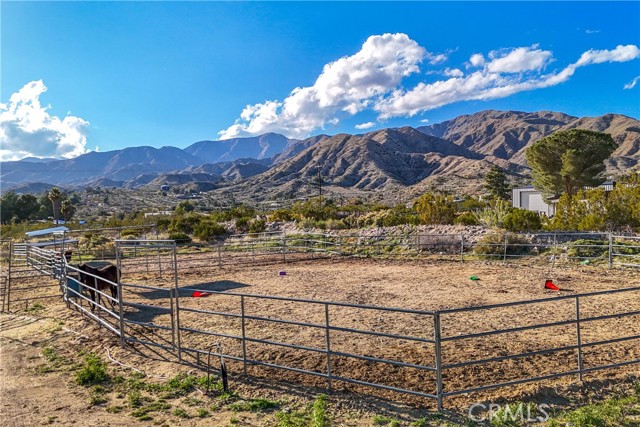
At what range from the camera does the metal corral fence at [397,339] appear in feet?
17.6

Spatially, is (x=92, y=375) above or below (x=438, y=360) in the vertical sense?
below

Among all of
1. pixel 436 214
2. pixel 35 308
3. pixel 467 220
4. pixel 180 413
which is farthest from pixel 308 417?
pixel 436 214

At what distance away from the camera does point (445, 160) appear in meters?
163

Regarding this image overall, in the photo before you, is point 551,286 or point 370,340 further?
point 551,286

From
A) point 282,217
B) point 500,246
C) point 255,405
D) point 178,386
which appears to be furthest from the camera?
point 282,217

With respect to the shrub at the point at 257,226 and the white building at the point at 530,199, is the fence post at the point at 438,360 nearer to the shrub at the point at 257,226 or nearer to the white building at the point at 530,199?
the shrub at the point at 257,226

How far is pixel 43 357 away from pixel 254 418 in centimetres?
480

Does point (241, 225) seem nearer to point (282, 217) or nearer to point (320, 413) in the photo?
point (282, 217)

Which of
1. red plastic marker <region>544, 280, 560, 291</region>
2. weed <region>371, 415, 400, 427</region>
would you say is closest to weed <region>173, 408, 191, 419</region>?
weed <region>371, 415, 400, 427</region>

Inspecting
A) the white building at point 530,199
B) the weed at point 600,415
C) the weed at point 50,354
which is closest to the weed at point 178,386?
the weed at point 50,354

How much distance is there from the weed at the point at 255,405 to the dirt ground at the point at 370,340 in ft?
0.65

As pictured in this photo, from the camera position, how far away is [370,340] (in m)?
7.51

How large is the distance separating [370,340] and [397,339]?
0.54m

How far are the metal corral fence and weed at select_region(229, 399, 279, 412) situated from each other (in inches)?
27.4
